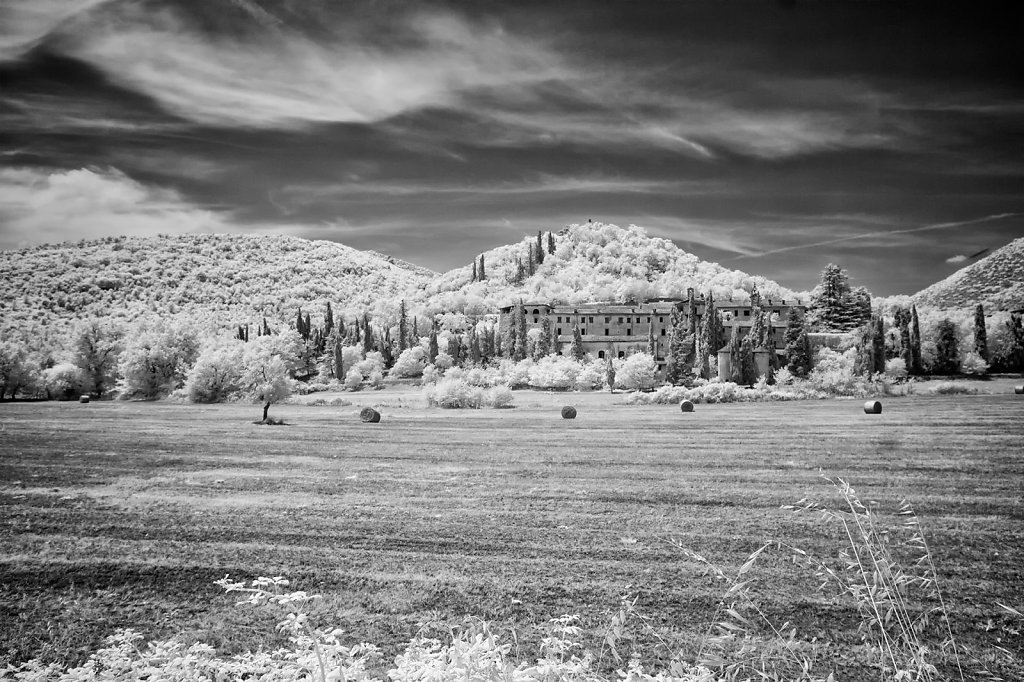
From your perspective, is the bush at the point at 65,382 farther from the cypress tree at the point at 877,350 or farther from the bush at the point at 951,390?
the cypress tree at the point at 877,350

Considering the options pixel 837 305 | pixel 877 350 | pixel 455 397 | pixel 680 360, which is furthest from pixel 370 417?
pixel 837 305

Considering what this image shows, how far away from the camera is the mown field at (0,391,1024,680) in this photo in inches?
311

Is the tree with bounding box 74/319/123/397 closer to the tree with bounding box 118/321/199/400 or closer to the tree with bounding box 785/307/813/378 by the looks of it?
the tree with bounding box 118/321/199/400

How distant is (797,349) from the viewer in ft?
238

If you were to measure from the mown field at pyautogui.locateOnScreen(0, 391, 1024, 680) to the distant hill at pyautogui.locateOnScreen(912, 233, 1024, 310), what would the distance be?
88.8m

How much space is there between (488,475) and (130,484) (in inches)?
450

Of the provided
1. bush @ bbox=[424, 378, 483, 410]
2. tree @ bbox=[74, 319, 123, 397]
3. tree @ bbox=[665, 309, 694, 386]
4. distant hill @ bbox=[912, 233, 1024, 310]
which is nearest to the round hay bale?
bush @ bbox=[424, 378, 483, 410]

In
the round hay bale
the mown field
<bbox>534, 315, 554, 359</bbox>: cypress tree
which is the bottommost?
the mown field

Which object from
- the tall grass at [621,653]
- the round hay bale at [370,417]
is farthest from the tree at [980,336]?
the tall grass at [621,653]

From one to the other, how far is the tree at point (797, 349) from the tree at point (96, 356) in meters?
86.8

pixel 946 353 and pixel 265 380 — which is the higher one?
pixel 265 380

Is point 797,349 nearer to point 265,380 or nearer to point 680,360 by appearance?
point 680,360

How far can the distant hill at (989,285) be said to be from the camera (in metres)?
91.9

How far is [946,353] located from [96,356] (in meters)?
110
